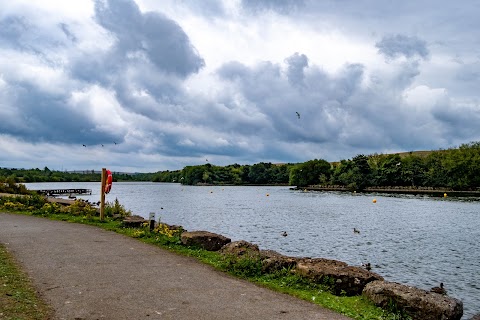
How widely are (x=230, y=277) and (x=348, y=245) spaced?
19086mm

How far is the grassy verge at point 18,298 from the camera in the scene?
24.2ft

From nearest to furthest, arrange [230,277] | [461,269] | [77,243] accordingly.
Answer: [230,277]
[77,243]
[461,269]

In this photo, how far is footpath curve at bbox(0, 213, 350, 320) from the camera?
8.05 m

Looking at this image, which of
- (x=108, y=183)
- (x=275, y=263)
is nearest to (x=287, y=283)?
(x=275, y=263)

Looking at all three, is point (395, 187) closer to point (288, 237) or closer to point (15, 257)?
point (288, 237)

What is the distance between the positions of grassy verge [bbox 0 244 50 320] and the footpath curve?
0.22 m

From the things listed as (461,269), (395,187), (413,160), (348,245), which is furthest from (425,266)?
(413,160)

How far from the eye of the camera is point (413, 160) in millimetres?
145625

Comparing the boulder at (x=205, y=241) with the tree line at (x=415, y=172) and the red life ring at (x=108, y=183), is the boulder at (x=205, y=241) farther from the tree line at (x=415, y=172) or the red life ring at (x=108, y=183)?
the tree line at (x=415, y=172)

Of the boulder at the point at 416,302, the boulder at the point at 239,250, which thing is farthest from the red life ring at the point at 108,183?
the boulder at the point at 416,302

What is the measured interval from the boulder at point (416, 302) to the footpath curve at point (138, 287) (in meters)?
1.56

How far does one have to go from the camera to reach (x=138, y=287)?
966cm

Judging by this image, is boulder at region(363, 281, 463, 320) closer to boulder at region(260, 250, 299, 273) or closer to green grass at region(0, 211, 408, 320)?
green grass at region(0, 211, 408, 320)

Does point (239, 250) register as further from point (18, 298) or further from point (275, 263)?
point (18, 298)
